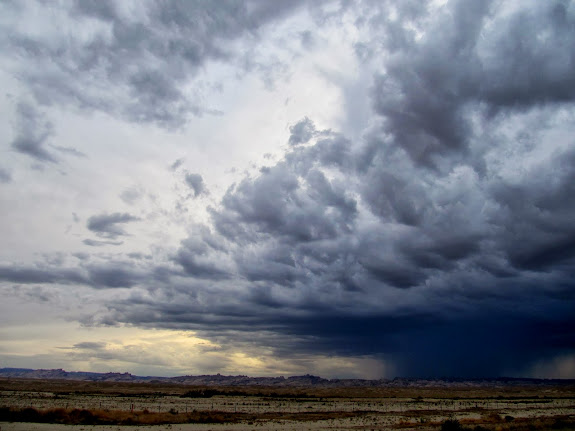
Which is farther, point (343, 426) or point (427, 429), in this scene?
point (343, 426)

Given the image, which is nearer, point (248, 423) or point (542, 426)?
point (542, 426)

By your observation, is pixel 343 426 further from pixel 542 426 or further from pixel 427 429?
pixel 542 426

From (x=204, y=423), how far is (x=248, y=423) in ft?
20.2

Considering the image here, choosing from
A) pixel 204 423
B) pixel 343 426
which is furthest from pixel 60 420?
pixel 343 426

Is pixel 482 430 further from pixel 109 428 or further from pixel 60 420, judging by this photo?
pixel 60 420

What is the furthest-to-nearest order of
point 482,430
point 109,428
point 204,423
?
1. point 204,423
2. point 109,428
3. point 482,430

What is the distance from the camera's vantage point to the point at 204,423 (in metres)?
60.7

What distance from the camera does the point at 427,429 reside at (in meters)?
52.2

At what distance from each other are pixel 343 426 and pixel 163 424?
79.2 feet

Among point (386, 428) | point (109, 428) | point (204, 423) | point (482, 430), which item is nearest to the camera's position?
point (482, 430)

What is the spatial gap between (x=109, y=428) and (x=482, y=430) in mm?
42941

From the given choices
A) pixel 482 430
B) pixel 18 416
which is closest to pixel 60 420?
pixel 18 416

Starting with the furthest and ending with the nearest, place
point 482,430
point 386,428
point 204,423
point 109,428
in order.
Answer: point 204,423 < point 386,428 < point 109,428 < point 482,430

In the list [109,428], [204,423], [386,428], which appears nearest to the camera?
[109,428]
